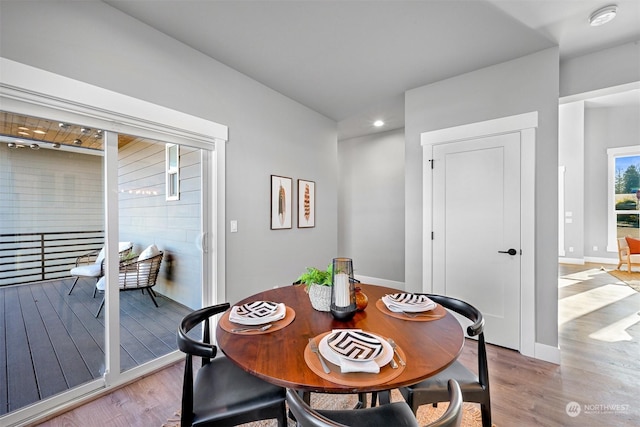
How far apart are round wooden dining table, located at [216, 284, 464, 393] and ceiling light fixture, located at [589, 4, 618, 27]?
2.48m

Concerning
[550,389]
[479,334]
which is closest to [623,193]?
[550,389]

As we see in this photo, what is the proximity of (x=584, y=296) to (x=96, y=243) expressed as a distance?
20.1 feet

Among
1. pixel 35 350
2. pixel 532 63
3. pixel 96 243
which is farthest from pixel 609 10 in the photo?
pixel 35 350

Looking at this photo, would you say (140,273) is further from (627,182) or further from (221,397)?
(627,182)

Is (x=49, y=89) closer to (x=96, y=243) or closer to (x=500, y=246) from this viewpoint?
(x=96, y=243)

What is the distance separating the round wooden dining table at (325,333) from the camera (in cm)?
87

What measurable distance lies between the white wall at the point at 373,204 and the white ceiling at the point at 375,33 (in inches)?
72.7

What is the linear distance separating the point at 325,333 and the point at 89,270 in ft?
6.45

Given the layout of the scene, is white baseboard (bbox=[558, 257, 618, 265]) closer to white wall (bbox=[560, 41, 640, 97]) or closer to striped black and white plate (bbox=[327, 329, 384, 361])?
white wall (bbox=[560, 41, 640, 97])

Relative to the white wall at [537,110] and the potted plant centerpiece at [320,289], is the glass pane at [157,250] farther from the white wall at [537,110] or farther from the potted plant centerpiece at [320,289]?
the white wall at [537,110]

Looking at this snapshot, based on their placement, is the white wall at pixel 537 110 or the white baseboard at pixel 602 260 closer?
the white wall at pixel 537 110

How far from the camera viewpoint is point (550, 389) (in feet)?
6.54

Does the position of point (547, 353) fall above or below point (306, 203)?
below

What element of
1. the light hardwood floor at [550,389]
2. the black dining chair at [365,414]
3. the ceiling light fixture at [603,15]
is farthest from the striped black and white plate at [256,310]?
the ceiling light fixture at [603,15]
